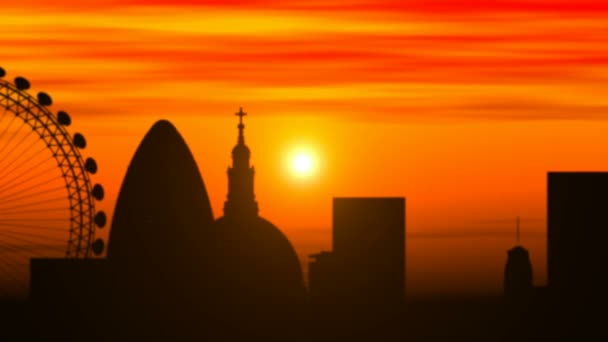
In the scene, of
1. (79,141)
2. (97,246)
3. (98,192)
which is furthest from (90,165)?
(97,246)

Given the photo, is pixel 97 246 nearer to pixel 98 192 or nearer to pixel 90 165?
pixel 98 192

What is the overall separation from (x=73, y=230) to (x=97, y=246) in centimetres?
273

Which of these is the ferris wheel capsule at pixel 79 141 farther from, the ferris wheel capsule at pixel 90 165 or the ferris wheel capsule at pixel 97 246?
the ferris wheel capsule at pixel 97 246

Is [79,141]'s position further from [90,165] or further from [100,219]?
[100,219]

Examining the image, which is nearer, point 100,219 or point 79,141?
point 79,141

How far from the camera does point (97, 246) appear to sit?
5497 inches

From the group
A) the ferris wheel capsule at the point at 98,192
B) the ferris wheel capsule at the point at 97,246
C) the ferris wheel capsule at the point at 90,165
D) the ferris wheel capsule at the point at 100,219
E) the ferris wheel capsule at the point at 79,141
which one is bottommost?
the ferris wheel capsule at the point at 97,246

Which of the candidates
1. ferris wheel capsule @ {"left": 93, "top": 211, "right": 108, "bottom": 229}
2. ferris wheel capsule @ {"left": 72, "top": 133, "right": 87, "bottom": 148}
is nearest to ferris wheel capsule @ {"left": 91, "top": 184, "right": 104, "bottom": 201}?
ferris wheel capsule @ {"left": 93, "top": 211, "right": 108, "bottom": 229}

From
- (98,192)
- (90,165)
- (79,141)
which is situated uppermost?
(79,141)

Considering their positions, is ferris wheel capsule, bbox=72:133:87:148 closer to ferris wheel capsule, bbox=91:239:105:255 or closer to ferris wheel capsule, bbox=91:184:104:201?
ferris wheel capsule, bbox=91:184:104:201

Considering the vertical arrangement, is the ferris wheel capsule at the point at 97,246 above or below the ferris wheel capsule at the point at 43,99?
below

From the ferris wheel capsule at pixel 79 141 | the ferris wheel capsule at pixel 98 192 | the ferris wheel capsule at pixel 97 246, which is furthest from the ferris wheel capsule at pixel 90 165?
the ferris wheel capsule at pixel 97 246

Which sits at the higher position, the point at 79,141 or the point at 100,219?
the point at 79,141

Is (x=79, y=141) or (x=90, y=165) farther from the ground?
(x=79, y=141)
